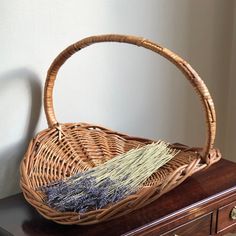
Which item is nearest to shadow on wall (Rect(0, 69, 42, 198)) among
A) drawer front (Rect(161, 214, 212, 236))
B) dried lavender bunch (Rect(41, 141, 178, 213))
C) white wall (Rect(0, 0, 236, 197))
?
white wall (Rect(0, 0, 236, 197))

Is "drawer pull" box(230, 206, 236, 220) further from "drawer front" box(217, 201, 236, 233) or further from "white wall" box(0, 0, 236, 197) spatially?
"white wall" box(0, 0, 236, 197)

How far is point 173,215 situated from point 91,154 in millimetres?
321

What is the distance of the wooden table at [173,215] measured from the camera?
3.61 ft

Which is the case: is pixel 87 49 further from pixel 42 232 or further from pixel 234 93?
pixel 234 93

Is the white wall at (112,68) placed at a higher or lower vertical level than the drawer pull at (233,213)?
higher

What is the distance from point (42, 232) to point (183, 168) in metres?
0.35

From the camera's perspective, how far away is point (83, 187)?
1.14 m

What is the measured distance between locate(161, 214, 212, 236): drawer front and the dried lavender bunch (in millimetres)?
141

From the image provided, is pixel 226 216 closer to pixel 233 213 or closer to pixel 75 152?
pixel 233 213

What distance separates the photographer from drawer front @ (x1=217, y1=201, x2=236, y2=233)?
129cm

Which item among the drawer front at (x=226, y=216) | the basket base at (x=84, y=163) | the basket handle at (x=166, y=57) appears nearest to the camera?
the basket base at (x=84, y=163)

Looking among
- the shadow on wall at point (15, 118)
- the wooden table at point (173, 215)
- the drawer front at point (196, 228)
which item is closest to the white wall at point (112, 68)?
the shadow on wall at point (15, 118)

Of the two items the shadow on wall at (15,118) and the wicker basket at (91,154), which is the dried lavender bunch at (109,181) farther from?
the shadow on wall at (15,118)

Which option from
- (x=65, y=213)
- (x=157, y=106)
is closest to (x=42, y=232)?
(x=65, y=213)
